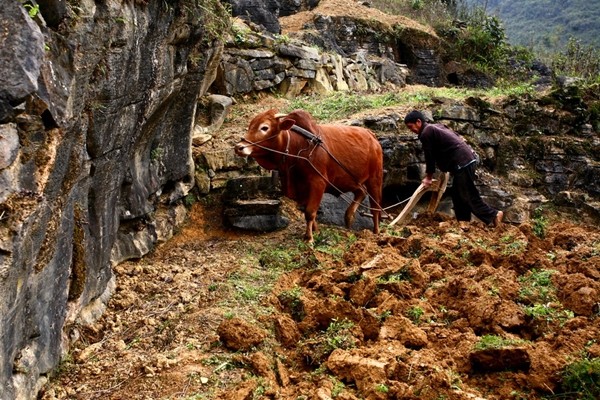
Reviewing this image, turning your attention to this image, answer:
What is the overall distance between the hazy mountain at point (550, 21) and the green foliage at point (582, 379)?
4092 cm

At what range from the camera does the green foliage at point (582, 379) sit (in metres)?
3.61

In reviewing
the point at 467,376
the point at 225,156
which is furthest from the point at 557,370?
the point at 225,156

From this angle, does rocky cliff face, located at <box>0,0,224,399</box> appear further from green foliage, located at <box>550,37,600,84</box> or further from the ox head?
green foliage, located at <box>550,37,600,84</box>

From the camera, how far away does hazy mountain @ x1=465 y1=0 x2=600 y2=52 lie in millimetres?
43159

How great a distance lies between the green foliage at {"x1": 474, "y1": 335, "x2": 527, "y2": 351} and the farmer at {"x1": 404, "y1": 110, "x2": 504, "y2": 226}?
4.50m

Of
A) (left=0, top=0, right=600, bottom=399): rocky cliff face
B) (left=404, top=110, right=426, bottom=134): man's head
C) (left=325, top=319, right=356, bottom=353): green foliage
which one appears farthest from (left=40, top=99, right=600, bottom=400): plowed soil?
(left=404, top=110, right=426, bottom=134): man's head

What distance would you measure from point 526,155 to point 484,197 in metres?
2.56

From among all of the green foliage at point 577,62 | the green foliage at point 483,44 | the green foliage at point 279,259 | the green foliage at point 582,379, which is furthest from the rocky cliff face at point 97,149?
the green foliage at point 483,44

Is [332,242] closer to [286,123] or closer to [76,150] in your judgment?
[286,123]

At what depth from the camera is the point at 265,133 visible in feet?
24.3

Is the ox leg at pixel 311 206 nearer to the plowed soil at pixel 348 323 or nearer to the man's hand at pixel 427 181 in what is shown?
the plowed soil at pixel 348 323

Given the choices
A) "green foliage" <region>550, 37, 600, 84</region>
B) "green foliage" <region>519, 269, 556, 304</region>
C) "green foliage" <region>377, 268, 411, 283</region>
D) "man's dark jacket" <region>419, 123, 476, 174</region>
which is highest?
"green foliage" <region>550, 37, 600, 84</region>

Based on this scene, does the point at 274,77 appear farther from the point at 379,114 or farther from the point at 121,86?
the point at 121,86

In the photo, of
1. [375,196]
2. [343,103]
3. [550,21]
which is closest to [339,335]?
[375,196]
